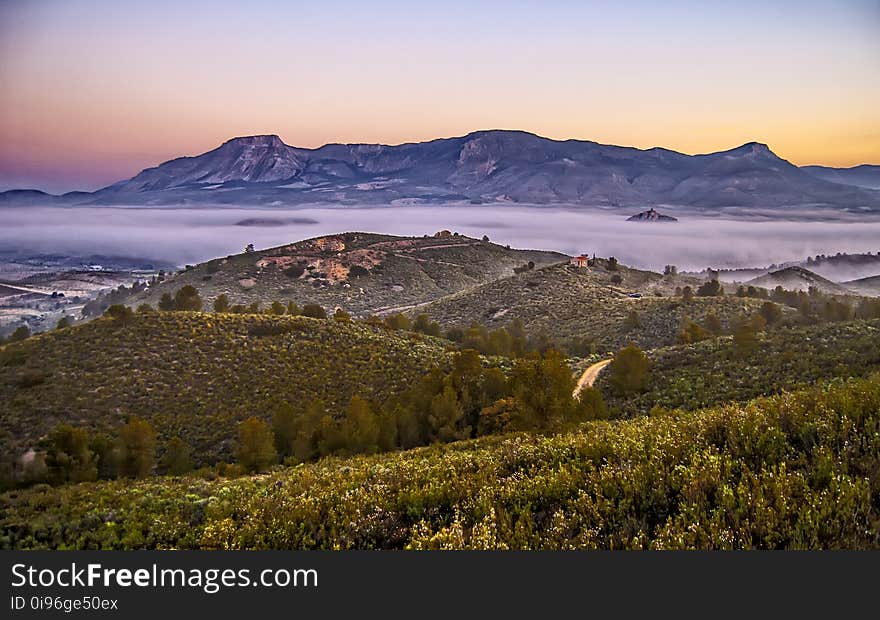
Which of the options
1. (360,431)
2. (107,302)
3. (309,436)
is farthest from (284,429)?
(107,302)

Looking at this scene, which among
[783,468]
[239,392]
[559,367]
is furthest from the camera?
[239,392]

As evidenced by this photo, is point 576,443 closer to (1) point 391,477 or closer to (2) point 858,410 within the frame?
(1) point 391,477

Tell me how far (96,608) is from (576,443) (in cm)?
564

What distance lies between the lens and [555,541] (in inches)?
160

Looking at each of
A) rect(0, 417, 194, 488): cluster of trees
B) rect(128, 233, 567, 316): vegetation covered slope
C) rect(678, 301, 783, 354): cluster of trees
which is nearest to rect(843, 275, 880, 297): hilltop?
rect(128, 233, 567, 316): vegetation covered slope

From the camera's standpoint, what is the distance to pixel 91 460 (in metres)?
17.6

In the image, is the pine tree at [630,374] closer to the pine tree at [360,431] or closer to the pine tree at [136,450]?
the pine tree at [360,431]

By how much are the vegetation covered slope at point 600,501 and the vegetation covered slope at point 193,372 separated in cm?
1930

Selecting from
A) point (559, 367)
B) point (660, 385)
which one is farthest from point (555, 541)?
point (660, 385)

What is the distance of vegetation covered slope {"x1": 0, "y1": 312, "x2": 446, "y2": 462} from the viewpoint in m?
25.9

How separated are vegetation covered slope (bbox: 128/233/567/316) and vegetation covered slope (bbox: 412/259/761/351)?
25628mm

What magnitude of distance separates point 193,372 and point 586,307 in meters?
57.1

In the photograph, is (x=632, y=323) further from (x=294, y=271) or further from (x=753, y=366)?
(x=294, y=271)

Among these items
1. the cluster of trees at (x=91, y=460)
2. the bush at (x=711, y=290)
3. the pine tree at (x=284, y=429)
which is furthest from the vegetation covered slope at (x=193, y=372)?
the bush at (x=711, y=290)
